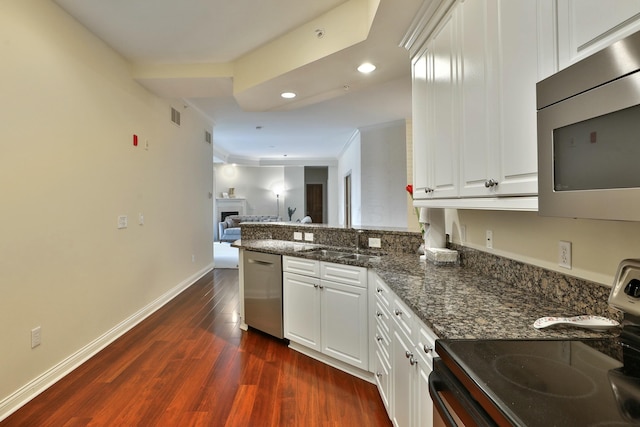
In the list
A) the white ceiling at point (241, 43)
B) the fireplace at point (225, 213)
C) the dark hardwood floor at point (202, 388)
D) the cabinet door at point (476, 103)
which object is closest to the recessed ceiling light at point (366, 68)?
the white ceiling at point (241, 43)

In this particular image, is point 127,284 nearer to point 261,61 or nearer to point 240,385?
point 240,385

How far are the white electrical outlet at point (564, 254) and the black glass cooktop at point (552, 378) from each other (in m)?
0.39

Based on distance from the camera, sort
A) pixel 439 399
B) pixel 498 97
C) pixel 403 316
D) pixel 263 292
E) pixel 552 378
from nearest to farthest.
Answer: pixel 552 378, pixel 439 399, pixel 498 97, pixel 403 316, pixel 263 292

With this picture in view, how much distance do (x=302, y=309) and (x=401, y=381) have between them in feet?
4.16

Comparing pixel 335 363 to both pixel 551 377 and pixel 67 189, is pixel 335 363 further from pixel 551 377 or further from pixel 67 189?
pixel 67 189

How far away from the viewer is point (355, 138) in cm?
687

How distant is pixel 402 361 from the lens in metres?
1.58

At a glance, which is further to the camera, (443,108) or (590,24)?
(443,108)

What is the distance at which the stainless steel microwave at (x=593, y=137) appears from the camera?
0.68 m

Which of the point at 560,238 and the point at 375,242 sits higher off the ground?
the point at 560,238

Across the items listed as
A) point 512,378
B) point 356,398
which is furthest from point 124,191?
point 512,378

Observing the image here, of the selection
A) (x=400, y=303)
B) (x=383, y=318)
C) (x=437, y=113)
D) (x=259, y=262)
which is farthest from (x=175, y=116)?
(x=400, y=303)

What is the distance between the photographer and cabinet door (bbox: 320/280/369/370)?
2291mm

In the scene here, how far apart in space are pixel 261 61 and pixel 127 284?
2.66 m
